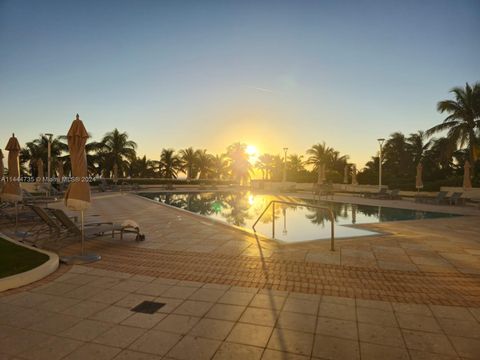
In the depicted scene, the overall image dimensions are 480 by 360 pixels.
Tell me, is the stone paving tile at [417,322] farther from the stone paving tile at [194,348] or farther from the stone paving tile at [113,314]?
the stone paving tile at [113,314]

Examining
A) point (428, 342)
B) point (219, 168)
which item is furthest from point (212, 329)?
point (219, 168)

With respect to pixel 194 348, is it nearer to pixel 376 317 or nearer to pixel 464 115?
pixel 376 317

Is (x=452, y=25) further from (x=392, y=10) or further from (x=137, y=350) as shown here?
(x=137, y=350)

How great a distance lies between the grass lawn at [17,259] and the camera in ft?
17.5

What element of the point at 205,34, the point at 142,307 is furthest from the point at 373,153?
the point at 142,307

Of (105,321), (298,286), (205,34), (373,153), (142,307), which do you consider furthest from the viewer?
(373,153)

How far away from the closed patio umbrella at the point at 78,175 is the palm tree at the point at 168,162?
45169 millimetres

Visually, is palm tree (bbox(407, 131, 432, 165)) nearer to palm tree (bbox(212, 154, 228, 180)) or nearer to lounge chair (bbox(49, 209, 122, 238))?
palm tree (bbox(212, 154, 228, 180))

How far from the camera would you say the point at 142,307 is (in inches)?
162

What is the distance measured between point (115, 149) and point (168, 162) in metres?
8.80

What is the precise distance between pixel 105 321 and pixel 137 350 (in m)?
0.91

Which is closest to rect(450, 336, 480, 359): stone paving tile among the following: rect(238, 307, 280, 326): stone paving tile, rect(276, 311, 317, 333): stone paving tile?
rect(276, 311, 317, 333): stone paving tile

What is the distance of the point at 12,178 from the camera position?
9.39 metres

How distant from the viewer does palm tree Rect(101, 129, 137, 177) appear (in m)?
45.5
